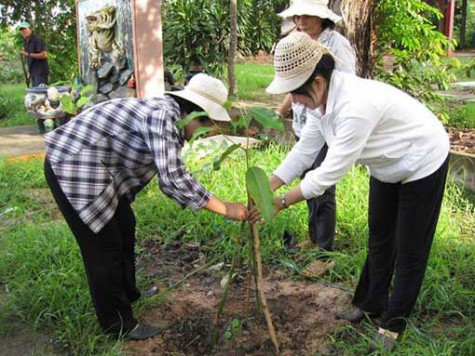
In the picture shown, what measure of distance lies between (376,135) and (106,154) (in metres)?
1.15

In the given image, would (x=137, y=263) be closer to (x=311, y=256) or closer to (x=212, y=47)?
(x=311, y=256)

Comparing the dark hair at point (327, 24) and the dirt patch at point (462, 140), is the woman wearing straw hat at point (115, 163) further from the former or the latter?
the dirt patch at point (462, 140)

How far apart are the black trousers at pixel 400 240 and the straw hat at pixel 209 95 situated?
32.1 inches

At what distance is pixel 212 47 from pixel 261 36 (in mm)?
8480

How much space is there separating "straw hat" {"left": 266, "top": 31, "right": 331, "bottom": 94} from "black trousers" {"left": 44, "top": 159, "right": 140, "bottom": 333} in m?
1.03

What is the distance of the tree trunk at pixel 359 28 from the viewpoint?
5.17 meters

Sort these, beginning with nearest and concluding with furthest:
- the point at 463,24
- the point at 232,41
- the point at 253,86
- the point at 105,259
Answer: the point at 105,259, the point at 232,41, the point at 253,86, the point at 463,24

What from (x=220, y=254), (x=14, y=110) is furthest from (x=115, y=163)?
(x=14, y=110)

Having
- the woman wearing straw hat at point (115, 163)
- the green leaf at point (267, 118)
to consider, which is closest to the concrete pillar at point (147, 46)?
the woman wearing straw hat at point (115, 163)

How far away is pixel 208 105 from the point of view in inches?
89.2

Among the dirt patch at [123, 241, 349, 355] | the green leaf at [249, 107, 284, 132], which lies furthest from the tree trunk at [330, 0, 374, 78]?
the green leaf at [249, 107, 284, 132]

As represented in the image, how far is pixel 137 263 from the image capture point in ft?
11.8

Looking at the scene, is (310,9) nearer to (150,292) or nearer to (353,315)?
(353,315)

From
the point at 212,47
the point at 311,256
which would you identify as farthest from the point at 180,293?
the point at 212,47
